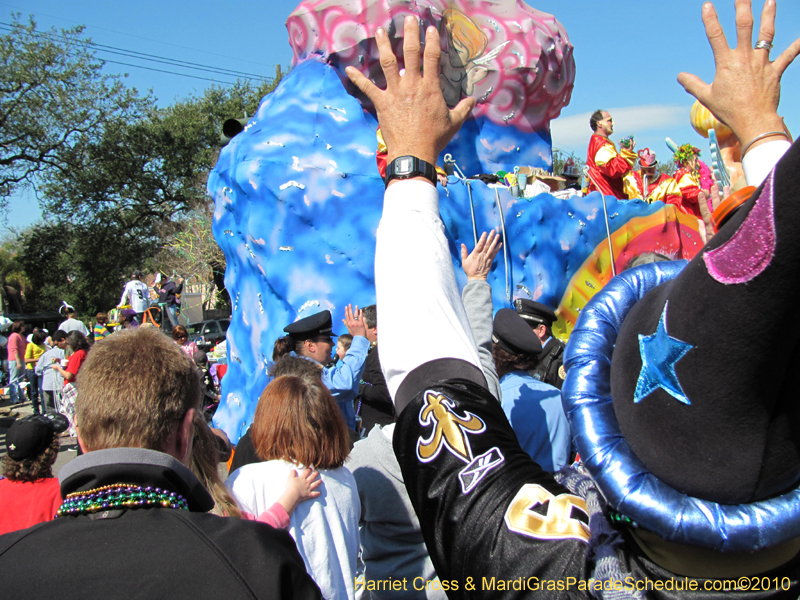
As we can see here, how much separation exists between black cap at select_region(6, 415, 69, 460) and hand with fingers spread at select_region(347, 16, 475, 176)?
83.0 inches

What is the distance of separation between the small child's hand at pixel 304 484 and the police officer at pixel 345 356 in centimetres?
146

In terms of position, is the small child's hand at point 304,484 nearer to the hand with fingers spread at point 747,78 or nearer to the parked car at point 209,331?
the hand with fingers spread at point 747,78

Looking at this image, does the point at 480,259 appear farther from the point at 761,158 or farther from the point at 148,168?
the point at 148,168

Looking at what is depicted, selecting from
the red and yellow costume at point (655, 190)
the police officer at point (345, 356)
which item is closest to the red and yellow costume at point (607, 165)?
the red and yellow costume at point (655, 190)

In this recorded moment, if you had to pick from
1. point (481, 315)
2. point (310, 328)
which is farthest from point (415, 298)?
point (310, 328)

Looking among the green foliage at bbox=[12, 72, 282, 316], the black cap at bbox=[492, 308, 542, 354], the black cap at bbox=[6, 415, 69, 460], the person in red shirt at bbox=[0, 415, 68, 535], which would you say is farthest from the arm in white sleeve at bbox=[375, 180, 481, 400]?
the green foliage at bbox=[12, 72, 282, 316]

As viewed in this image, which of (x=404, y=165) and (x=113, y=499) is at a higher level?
(x=404, y=165)

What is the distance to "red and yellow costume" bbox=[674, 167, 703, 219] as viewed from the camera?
7121 mm

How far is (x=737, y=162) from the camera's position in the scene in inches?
119

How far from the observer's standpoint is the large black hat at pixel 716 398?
0.51 meters

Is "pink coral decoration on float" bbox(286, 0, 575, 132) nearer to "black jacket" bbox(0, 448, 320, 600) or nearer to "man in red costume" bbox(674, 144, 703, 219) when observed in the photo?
"man in red costume" bbox(674, 144, 703, 219)

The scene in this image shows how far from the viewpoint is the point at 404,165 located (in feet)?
3.18

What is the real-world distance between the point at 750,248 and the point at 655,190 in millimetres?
7708

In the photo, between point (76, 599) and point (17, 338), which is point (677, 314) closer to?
→ point (76, 599)
